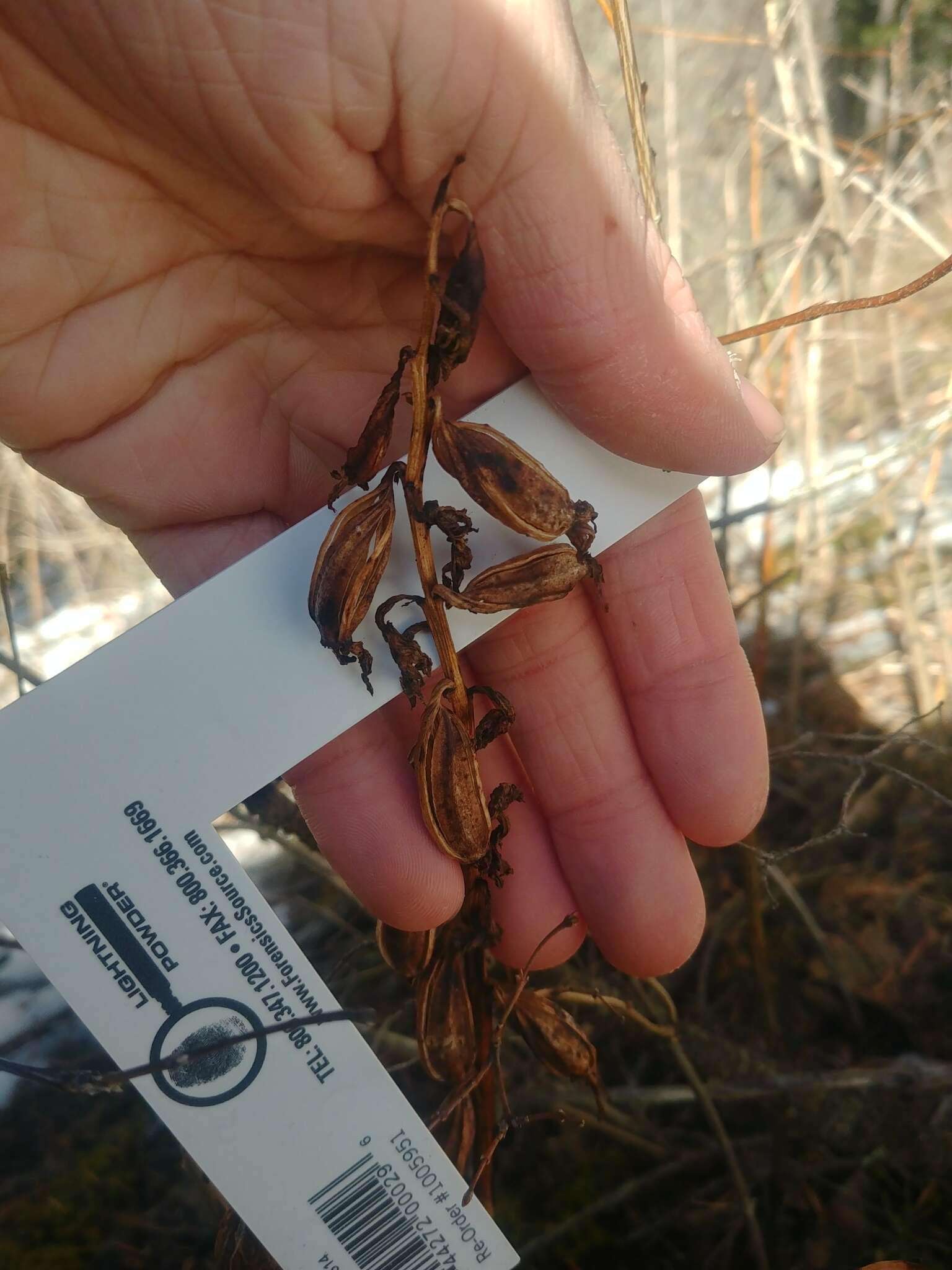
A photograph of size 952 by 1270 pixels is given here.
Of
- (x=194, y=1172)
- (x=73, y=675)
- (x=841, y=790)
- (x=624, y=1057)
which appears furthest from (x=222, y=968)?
(x=841, y=790)

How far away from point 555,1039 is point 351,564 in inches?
26.3

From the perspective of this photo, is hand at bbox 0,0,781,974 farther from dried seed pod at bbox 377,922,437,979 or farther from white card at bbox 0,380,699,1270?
white card at bbox 0,380,699,1270

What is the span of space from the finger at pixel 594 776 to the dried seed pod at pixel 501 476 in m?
0.32

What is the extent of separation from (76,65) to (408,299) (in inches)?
19.7

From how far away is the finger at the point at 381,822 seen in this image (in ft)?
3.83

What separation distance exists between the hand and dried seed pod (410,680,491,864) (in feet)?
0.23

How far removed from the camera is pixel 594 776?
1378 millimetres

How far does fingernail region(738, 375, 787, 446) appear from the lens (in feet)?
4.18

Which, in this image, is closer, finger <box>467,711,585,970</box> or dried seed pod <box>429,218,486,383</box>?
dried seed pod <box>429,218,486,383</box>

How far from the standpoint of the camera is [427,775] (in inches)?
43.3

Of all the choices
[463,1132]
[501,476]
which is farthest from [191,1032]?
[501,476]

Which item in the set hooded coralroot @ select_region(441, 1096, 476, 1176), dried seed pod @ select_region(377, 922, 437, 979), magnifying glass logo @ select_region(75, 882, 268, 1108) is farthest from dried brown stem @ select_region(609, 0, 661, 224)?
hooded coralroot @ select_region(441, 1096, 476, 1176)

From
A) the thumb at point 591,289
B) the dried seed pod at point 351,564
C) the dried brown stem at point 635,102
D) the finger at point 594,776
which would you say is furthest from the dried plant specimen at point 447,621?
the dried brown stem at point 635,102

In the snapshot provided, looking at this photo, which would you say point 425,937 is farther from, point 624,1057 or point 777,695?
point 777,695
